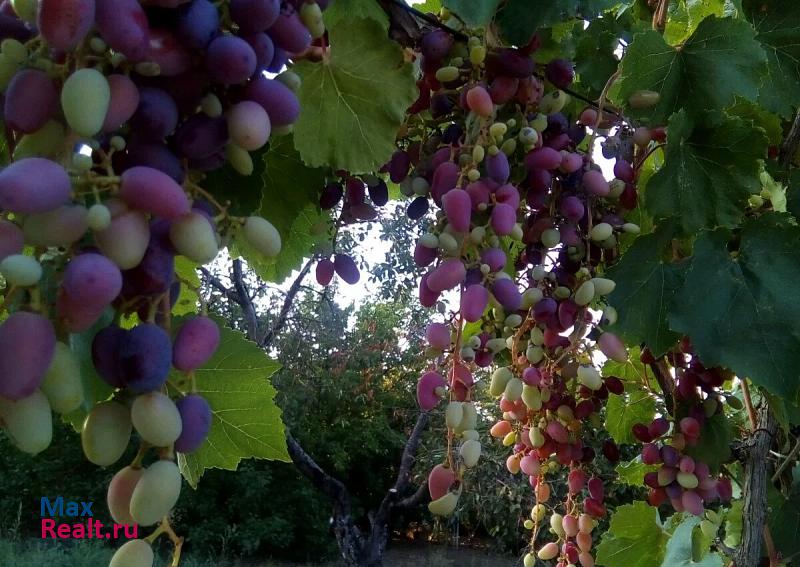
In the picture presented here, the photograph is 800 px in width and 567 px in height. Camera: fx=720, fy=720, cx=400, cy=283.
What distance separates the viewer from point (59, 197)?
28 centimetres

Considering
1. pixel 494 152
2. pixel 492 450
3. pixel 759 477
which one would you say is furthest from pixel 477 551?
pixel 494 152

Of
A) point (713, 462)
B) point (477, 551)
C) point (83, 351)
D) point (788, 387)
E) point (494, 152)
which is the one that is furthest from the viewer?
point (477, 551)

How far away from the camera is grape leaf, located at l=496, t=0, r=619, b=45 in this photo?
60 centimetres

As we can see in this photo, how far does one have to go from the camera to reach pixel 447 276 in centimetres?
50

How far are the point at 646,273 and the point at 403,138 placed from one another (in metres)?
0.30

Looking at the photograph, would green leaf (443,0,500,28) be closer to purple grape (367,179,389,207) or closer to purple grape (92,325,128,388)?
purple grape (367,179,389,207)

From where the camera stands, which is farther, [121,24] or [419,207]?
[419,207]

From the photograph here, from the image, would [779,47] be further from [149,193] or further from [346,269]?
[149,193]

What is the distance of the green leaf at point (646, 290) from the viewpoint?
77 cm

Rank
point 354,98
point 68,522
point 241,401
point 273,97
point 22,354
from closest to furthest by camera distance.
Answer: point 22,354
point 273,97
point 354,98
point 241,401
point 68,522

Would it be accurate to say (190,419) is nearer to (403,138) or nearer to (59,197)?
(59,197)

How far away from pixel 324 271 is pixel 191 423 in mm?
395

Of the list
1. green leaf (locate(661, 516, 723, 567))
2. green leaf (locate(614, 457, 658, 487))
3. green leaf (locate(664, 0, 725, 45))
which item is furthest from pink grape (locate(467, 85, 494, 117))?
green leaf (locate(614, 457, 658, 487))

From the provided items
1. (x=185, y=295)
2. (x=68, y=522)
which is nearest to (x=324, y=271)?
(x=185, y=295)
